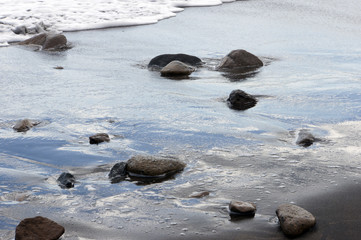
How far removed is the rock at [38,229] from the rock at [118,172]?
0.77 meters

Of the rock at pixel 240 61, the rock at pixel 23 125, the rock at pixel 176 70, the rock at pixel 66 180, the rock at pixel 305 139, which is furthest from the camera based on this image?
the rock at pixel 240 61

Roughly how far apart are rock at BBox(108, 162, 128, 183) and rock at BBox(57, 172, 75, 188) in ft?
0.81

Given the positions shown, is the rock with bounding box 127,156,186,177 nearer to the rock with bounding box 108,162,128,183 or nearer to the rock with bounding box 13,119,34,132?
the rock with bounding box 108,162,128,183

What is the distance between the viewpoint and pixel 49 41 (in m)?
7.89

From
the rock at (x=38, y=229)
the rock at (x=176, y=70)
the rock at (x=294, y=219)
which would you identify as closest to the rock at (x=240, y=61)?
the rock at (x=176, y=70)

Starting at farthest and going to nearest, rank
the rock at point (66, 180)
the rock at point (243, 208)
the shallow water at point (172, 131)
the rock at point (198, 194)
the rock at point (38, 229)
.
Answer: the rock at point (66, 180), the rock at point (198, 194), the shallow water at point (172, 131), the rock at point (243, 208), the rock at point (38, 229)

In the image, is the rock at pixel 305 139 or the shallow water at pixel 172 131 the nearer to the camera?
the shallow water at pixel 172 131

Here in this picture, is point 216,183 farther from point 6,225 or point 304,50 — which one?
point 304,50

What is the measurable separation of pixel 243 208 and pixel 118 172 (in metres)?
0.93

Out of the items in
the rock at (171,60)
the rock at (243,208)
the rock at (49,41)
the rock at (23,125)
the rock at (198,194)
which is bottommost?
the rock at (49,41)

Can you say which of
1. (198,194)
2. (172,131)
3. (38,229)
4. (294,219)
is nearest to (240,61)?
(172,131)

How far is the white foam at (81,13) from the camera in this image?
10.1 meters

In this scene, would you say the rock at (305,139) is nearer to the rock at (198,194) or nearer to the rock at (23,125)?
the rock at (198,194)

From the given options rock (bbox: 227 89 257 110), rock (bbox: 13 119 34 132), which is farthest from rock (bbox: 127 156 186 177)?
rock (bbox: 227 89 257 110)
